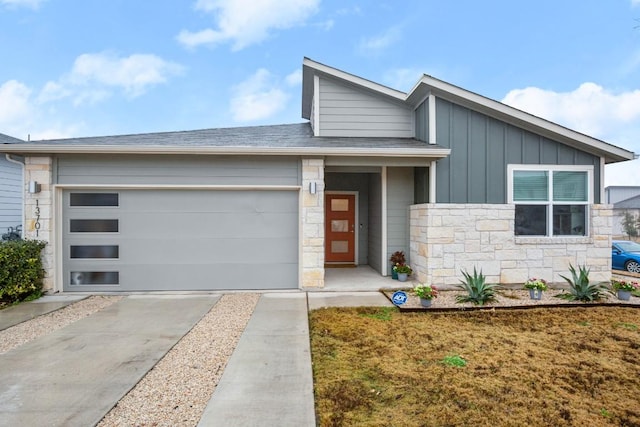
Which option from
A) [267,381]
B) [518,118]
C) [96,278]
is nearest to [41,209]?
[96,278]

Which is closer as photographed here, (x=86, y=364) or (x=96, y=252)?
(x=86, y=364)

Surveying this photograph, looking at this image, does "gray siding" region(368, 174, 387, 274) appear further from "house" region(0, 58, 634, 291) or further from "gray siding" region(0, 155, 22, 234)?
"gray siding" region(0, 155, 22, 234)

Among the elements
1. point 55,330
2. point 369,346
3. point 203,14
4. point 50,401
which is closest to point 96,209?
point 55,330

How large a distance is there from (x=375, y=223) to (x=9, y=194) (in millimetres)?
12994

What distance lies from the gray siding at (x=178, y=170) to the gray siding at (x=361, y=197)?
317 centimetres

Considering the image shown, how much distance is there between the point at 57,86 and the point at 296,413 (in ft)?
68.4

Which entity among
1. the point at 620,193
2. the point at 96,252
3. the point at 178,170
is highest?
the point at 620,193

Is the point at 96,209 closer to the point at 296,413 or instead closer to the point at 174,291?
the point at 174,291

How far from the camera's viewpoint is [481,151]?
23.2 ft

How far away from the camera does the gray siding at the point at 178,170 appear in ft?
21.7

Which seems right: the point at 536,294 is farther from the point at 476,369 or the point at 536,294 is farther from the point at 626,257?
the point at 626,257

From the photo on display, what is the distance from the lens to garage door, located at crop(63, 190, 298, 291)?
265 inches

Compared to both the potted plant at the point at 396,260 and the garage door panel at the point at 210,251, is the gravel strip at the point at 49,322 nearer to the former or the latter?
the garage door panel at the point at 210,251

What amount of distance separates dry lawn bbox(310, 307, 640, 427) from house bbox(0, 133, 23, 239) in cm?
1282
